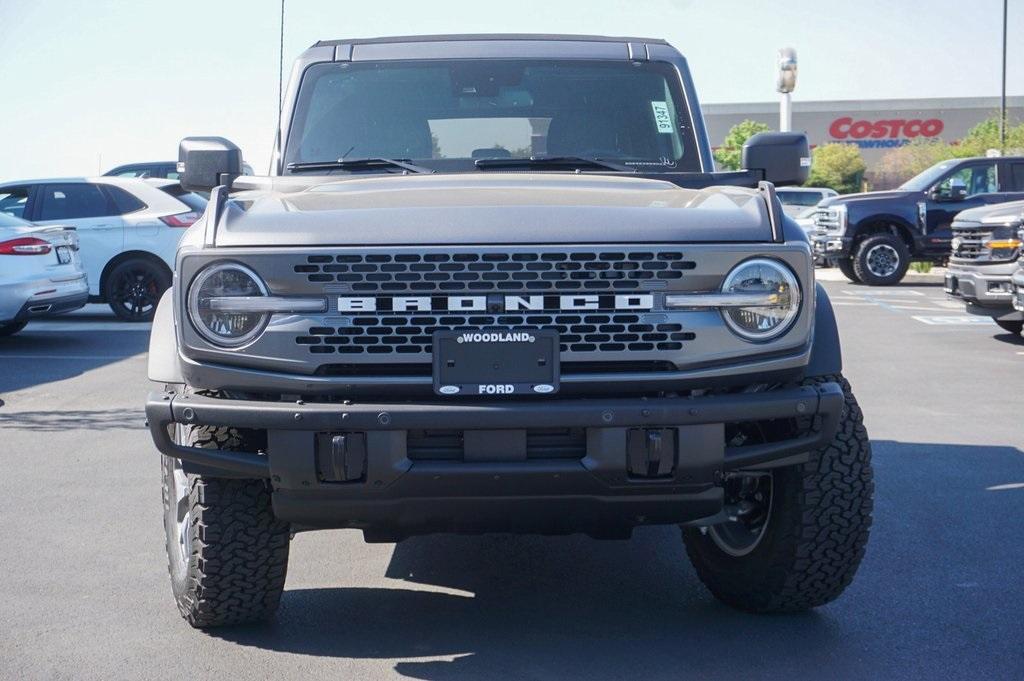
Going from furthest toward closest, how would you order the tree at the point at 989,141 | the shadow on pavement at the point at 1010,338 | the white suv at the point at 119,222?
the tree at the point at 989,141, the white suv at the point at 119,222, the shadow on pavement at the point at 1010,338

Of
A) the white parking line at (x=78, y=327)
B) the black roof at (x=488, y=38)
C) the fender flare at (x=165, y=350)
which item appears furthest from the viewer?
the white parking line at (x=78, y=327)

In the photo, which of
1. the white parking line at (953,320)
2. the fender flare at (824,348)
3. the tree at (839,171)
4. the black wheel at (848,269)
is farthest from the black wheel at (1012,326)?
the tree at (839,171)

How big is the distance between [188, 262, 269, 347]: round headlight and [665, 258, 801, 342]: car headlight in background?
3.93 feet

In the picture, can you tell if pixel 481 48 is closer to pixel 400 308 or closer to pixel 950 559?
pixel 400 308

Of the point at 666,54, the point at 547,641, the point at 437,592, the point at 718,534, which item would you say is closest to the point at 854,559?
the point at 718,534

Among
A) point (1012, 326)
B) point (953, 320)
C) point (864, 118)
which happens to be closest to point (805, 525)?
point (1012, 326)

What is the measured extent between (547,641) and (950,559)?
1.88m

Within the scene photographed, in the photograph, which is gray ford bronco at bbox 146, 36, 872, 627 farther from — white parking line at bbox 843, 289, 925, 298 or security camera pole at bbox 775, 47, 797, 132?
security camera pole at bbox 775, 47, 797, 132

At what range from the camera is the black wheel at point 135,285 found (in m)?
16.2

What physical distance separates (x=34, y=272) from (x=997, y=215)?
30.9 ft

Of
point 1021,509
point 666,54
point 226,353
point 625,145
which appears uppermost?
point 666,54

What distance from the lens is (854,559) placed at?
4.40 meters

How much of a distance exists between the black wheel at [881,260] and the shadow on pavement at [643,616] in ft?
54.7

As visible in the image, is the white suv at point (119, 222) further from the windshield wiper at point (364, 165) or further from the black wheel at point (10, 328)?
the windshield wiper at point (364, 165)
